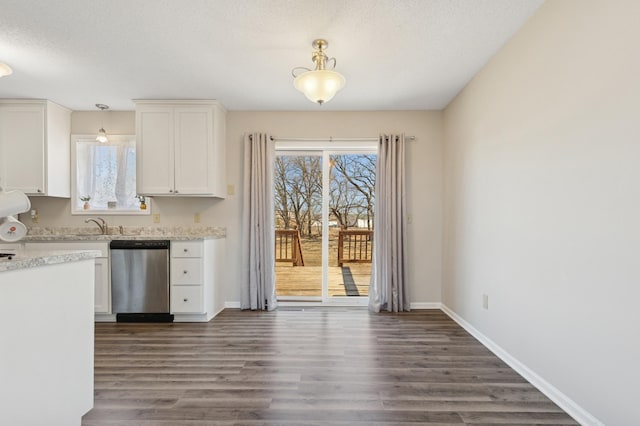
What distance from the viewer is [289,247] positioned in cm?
457

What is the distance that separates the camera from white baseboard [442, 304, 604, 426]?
1725 mm

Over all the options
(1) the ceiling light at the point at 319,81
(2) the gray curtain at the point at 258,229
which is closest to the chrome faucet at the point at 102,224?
(2) the gray curtain at the point at 258,229

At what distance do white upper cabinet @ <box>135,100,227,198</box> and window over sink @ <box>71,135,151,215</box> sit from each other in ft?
1.64

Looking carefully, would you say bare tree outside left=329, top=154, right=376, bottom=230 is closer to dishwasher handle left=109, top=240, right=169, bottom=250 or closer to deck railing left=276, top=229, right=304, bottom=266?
deck railing left=276, top=229, right=304, bottom=266

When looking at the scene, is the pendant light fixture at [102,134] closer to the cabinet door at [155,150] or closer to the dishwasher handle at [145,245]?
the cabinet door at [155,150]

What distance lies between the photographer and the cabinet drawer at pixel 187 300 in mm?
3516

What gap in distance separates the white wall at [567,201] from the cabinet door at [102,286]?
12.3ft

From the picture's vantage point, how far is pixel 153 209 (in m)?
4.09

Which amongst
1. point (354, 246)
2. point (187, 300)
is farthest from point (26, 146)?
point (354, 246)

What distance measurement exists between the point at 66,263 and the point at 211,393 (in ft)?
3.74

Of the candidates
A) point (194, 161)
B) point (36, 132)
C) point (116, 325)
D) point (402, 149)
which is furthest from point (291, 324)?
point (36, 132)

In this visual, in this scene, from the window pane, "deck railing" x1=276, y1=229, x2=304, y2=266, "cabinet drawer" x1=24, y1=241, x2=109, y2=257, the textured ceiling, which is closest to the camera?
the textured ceiling

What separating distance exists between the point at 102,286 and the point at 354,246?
2.91 meters

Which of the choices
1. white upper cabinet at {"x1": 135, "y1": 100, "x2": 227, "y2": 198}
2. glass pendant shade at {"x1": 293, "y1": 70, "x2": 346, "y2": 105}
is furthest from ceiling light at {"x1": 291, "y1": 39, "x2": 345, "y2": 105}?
white upper cabinet at {"x1": 135, "y1": 100, "x2": 227, "y2": 198}
